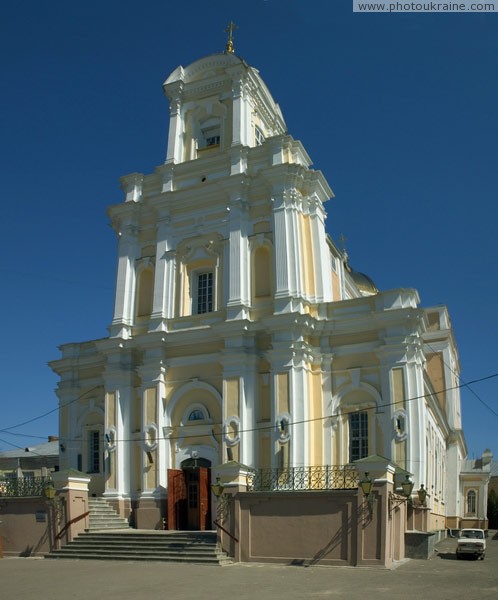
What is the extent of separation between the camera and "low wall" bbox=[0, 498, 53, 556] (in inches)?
882

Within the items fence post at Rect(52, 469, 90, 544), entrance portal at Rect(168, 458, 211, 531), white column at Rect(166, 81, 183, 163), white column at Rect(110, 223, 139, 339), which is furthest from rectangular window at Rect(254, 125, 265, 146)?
fence post at Rect(52, 469, 90, 544)

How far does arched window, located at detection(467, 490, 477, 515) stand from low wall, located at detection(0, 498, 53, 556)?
1414 inches

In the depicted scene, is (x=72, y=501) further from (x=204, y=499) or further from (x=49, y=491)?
(x=204, y=499)

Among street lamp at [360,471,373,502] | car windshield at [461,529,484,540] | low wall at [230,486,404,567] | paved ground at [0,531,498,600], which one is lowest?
car windshield at [461,529,484,540]

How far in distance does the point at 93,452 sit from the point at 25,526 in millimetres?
5573

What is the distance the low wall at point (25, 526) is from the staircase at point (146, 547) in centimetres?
77

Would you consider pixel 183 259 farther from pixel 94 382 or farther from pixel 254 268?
pixel 94 382

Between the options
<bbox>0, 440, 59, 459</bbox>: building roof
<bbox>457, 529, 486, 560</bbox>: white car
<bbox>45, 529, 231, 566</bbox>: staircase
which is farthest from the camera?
<bbox>0, 440, 59, 459</bbox>: building roof

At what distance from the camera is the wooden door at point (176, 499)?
2417cm

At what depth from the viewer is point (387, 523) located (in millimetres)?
17812

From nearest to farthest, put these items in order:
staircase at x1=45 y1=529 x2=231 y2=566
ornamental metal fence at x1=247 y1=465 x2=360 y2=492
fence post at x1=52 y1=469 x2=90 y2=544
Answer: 1. staircase at x1=45 y1=529 x2=231 y2=566
2. ornamental metal fence at x1=247 y1=465 x2=360 y2=492
3. fence post at x1=52 y1=469 x2=90 y2=544

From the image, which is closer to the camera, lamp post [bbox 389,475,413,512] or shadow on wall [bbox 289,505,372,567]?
shadow on wall [bbox 289,505,372,567]

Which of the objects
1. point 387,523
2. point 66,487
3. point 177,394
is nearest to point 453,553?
point 387,523

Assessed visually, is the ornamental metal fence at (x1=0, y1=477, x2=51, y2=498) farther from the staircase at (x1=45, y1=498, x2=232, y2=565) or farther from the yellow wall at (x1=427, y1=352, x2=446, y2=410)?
the yellow wall at (x1=427, y1=352, x2=446, y2=410)
